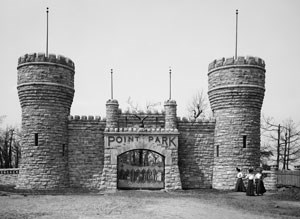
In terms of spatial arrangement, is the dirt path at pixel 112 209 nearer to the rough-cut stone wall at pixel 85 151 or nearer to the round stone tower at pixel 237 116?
Result: the round stone tower at pixel 237 116

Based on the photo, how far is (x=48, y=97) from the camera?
21516mm

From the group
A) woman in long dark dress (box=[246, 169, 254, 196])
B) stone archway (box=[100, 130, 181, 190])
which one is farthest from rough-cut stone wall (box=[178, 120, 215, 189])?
woman in long dark dress (box=[246, 169, 254, 196])

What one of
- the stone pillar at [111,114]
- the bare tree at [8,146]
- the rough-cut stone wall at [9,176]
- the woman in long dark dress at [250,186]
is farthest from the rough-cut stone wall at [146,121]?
the bare tree at [8,146]

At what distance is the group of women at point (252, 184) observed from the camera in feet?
62.6

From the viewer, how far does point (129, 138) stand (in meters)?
21.7

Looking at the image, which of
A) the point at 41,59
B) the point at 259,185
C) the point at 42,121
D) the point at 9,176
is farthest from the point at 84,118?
the point at 259,185

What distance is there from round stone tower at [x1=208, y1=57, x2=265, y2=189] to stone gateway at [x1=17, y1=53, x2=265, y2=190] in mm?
56

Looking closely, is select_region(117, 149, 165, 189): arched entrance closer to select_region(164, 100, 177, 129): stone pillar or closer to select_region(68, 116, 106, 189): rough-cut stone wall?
select_region(68, 116, 106, 189): rough-cut stone wall

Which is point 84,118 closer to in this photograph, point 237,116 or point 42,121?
point 42,121

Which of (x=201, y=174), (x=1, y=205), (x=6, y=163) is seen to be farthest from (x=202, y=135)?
(x=6, y=163)

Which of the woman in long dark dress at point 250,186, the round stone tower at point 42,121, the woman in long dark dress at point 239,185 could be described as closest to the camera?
the woman in long dark dress at point 250,186

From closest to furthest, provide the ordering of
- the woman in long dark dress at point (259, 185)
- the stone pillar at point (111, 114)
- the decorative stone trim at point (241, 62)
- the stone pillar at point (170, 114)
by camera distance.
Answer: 1. the woman in long dark dress at point (259, 185)
2. the decorative stone trim at point (241, 62)
3. the stone pillar at point (170, 114)
4. the stone pillar at point (111, 114)

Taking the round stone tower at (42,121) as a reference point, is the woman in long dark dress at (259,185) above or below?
below

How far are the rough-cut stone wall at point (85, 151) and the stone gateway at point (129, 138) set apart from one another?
0.19ft
